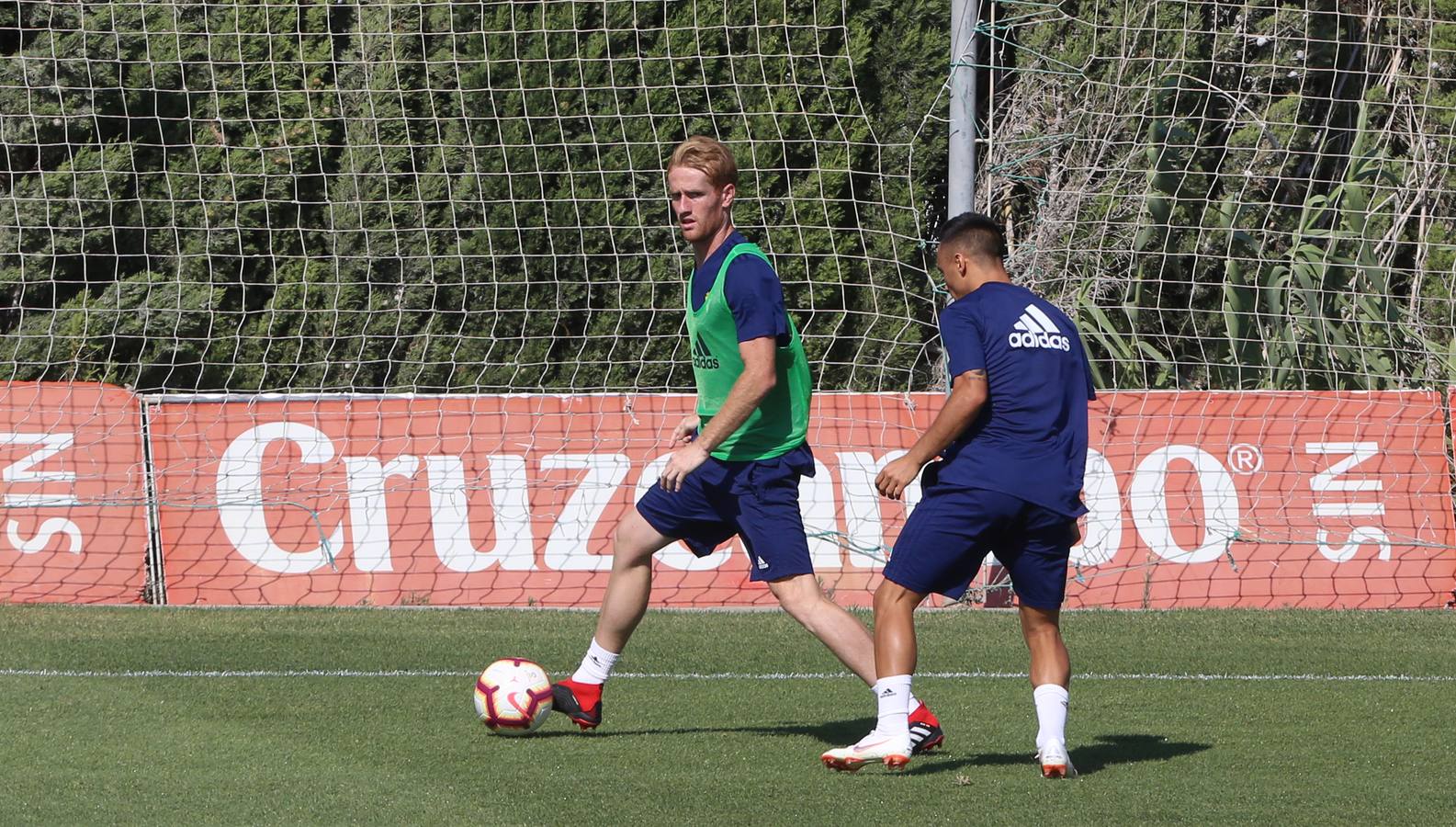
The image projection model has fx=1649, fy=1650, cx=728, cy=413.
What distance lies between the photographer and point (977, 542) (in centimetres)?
483

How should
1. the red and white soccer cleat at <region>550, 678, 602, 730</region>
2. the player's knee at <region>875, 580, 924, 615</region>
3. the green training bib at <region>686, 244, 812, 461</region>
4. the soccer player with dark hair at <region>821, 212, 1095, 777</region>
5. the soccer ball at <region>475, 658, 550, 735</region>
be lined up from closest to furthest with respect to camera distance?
the soccer player with dark hair at <region>821, 212, 1095, 777</region>
the player's knee at <region>875, 580, 924, 615</region>
the green training bib at <region>686, 244, 812, 461</region>
the soccer ball at <region>475, 658, 550, 735</region>
the red and white soccer cleat at <region>550, 678, 602, 730</region>

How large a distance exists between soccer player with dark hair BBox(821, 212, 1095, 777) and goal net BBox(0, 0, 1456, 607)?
4630 millimetres

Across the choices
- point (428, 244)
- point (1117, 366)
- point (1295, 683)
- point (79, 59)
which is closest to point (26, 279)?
point (79, 59)

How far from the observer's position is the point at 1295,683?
6.72m

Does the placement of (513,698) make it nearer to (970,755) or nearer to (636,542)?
(636,542)

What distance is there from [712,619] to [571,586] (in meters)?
1.12

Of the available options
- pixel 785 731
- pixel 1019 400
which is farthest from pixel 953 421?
pixel 785 731

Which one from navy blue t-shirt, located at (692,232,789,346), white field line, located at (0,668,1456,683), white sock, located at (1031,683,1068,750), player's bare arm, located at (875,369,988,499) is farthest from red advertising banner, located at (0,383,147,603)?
white sock, located at (1031,683,1068,750)

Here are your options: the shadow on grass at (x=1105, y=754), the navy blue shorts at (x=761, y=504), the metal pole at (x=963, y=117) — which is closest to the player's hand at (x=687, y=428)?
the navy blue shorts at (x=761, y=504)

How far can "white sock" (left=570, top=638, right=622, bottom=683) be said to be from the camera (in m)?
5.57

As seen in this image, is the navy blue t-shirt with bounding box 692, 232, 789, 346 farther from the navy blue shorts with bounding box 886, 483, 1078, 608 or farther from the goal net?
the goal net

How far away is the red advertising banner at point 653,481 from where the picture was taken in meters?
9.49

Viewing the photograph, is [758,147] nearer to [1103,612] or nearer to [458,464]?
[458,464]

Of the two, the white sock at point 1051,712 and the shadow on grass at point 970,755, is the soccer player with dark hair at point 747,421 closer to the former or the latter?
the shadow on grass at point 970,755
